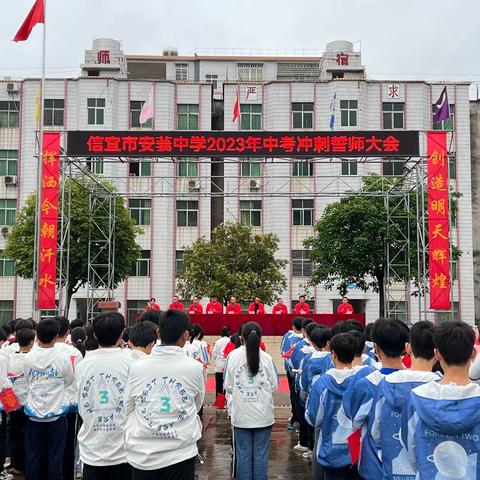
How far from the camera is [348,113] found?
96.4 feet

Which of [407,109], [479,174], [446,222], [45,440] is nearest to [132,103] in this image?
[407,109]

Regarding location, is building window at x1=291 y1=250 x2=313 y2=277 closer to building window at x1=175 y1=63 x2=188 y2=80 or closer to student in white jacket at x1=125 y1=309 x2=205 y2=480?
building window at x1=175 y1=63 x2=188 y2=80

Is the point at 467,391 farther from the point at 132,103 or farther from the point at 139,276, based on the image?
the point at 132,103

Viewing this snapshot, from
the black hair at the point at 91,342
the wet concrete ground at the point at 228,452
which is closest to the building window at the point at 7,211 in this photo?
the wet concrete ground at the point at 228,452

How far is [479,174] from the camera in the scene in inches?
1196

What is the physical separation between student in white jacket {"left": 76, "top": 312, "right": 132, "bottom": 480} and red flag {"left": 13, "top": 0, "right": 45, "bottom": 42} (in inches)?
523

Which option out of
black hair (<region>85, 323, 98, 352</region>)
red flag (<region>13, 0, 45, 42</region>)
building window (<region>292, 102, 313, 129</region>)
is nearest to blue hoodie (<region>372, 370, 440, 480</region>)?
black hair (<region>85, 323, 98, 352</region>)

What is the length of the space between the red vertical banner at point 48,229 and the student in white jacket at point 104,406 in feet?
34.0

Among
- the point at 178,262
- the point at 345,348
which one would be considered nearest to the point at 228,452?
the point at 345,348

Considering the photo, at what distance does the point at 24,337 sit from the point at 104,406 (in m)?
1.89

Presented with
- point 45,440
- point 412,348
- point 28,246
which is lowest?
point 45,440

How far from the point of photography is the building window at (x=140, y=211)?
29.1 metres

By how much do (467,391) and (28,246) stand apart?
20.1 m

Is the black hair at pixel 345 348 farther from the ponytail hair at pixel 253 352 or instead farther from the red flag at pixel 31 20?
the red flag at pixel 31 20
